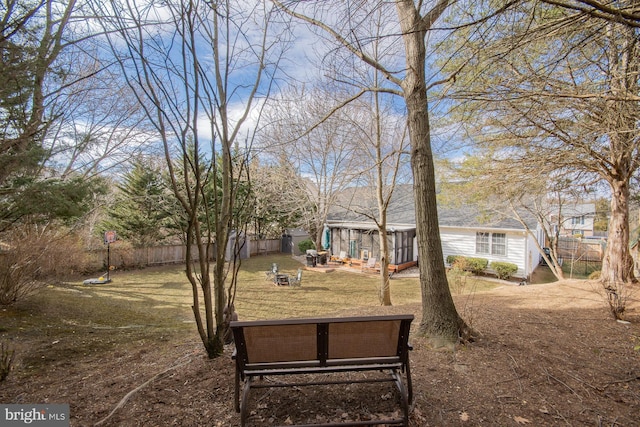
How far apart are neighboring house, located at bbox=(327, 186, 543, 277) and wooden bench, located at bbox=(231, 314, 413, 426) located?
31.1ft

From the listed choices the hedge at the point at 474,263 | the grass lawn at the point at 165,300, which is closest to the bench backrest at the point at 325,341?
the grass lawn at the point at 165,300

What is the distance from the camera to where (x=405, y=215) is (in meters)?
17.3

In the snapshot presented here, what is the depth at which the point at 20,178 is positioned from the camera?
19.1ft

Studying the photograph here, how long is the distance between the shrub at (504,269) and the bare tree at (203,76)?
43.8 ft

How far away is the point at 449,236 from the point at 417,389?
14.3m

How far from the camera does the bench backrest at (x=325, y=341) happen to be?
2.26m

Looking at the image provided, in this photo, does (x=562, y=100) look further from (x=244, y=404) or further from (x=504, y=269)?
(x=504, y=269)

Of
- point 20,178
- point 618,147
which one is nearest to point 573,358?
point 618,147

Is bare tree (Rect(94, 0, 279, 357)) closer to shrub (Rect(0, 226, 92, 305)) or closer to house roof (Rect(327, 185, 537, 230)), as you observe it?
shrub (Rect(0, 226, 92, 305))

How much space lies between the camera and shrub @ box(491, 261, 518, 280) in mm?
13102

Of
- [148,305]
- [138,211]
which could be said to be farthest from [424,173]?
[138,211]

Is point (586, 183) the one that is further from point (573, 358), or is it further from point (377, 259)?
point (377, 259)

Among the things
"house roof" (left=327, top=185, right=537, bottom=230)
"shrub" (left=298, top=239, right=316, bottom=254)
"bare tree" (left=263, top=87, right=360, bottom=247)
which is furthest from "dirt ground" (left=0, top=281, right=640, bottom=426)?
"shrub" (left=298, top=239, right=316, bottom=254)

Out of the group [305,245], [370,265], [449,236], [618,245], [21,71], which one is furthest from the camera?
[305,245]
